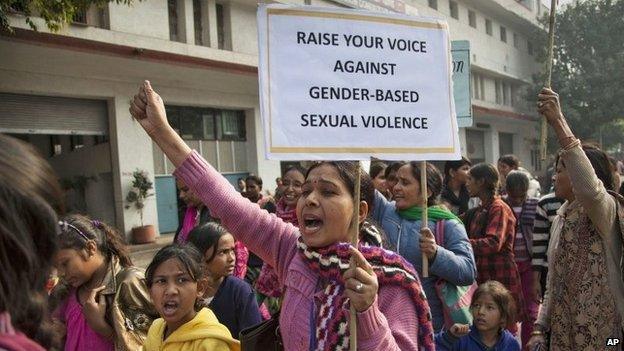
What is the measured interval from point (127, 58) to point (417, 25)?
432 inches

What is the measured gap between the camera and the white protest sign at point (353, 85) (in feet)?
5.86

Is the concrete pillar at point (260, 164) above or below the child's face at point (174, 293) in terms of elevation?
above

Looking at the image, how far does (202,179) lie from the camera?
1875mm

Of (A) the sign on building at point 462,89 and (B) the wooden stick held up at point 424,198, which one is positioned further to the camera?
(A) the sign on building at point 462,89

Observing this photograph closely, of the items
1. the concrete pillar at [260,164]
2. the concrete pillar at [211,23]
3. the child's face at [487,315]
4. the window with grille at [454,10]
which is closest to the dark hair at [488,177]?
the child's face at [487,315]

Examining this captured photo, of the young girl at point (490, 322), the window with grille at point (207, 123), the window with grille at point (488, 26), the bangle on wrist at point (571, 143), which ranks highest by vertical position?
the window with grille at point (488, 26)

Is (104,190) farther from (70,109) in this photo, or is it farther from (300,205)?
(300,205)

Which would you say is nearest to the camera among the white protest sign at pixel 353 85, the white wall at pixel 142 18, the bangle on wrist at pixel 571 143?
the white protest sign at pixel 353 85

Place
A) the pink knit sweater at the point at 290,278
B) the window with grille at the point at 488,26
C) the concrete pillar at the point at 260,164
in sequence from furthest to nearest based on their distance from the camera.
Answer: the window with grille at the point at 488,26 < the concrete pillar at the point at 260,164 < the pink knit sweater at the point at 290,278

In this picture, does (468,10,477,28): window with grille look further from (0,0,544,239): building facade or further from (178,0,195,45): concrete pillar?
(178,0,195,45): concrete pillar

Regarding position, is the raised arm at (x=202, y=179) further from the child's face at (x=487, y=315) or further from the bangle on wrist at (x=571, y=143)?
the child's face at (x=487, y=315)

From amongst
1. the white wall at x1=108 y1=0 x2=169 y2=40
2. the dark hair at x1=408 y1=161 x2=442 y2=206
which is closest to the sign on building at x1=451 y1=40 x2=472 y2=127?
the dark hair at x1=408 y1=161 x2=442 y2=206

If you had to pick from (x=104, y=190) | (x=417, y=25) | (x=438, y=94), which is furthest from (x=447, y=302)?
(x=104, y=190)

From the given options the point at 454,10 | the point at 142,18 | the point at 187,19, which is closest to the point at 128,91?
the point at 142,18
